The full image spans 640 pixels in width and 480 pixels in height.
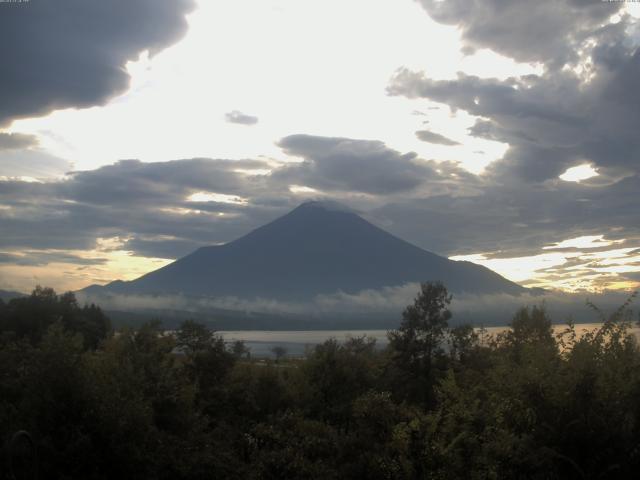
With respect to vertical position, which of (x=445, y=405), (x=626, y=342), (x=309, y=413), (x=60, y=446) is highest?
(x=626, y=342)

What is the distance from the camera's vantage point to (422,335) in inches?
1699

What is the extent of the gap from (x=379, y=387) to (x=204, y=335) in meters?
11.8

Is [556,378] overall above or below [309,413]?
above

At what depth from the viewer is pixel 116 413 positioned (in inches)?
650

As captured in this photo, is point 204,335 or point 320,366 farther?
point 204,335

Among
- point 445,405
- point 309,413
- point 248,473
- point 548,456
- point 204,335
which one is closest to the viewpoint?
point 548,456

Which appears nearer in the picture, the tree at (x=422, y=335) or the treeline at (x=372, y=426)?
the treeline at (x=372, y=426)

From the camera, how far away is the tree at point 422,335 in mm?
41344

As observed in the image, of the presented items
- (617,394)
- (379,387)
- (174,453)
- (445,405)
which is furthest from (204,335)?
(617,394)

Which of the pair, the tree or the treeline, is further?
the tree

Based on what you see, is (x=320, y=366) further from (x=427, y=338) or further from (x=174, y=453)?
(x=174, y=453)

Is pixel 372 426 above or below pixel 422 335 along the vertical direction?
below

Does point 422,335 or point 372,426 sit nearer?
point 372,426

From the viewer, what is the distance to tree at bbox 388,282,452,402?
41344 mm
